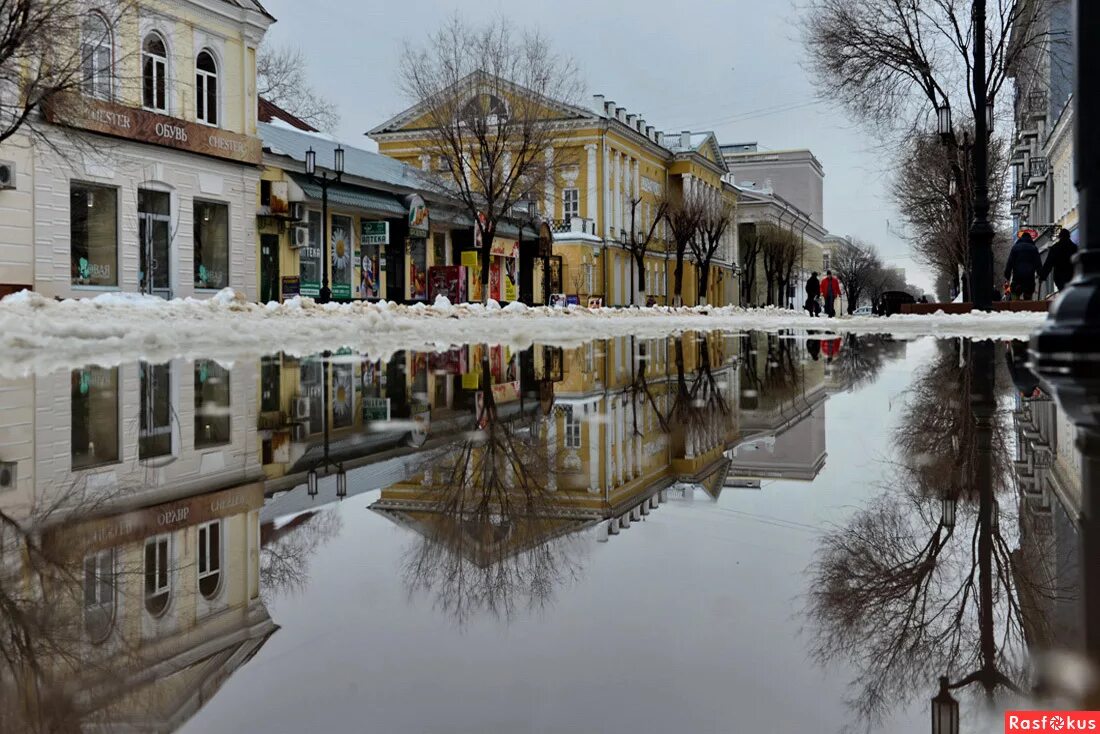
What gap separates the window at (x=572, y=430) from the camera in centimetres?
413

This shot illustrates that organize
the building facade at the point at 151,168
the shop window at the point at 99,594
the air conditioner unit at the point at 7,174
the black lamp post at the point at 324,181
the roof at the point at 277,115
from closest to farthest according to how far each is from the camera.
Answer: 1. the shop window at the point at 99,594
2. the air conditioner unit at the point at 7,174
3. the building facade at the point at 151,168
4. the black lamp post at the point at 324,181
5. the roof at the point at 277,115

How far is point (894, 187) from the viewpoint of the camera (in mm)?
51156

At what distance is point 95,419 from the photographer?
478 cm

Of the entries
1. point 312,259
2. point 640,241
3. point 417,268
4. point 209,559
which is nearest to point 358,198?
point 312,259

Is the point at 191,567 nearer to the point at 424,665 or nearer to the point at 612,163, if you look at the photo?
the point at 424,665

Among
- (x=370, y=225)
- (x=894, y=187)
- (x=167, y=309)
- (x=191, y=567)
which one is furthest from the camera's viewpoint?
(x=894, y=187)

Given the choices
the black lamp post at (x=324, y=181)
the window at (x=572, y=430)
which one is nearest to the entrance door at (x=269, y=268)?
the black lamp post at (x=324, y=181)

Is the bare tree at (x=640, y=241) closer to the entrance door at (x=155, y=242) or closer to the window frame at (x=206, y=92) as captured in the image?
the window frame at (x=206, y=92)

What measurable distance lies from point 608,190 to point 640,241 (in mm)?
5743

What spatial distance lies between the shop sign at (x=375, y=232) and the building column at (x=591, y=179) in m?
28.3

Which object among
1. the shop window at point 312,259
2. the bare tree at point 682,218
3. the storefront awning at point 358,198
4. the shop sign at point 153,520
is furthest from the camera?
the bare tree at point 682,218

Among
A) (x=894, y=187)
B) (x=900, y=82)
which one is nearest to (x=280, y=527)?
(x=900, y=82)

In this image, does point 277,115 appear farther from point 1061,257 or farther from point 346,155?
point 1061,257

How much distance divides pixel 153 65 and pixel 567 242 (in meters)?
35.0
